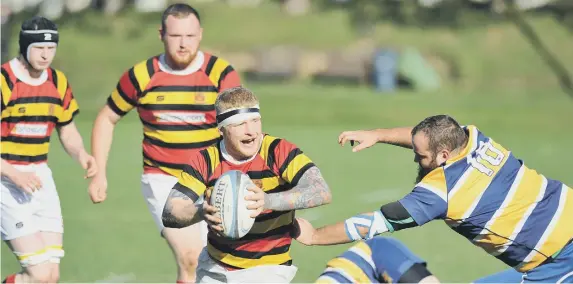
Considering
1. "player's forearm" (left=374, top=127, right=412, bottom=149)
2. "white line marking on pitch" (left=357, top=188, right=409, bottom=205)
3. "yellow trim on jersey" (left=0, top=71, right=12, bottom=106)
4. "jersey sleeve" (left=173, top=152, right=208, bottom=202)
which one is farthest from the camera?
"white line marking on pitch" (left=357, top=188, right=409, bottom=205)

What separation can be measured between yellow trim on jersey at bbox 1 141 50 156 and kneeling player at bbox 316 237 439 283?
3138 millimetres

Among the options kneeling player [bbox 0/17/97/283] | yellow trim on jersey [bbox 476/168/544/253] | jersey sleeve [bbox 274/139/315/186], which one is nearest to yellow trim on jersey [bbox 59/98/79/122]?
kneeling player [bbox 0/17/97/283]

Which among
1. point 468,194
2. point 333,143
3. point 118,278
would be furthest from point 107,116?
point 333,143

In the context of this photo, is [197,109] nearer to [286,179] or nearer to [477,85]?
[286,179]

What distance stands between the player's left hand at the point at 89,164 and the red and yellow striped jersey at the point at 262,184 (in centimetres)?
197

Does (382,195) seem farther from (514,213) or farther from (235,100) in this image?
(235,100)

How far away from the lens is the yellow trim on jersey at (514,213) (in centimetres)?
630

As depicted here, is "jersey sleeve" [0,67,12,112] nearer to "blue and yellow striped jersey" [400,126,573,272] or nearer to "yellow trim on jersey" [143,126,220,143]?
"yellow trim on jersey" [143,126,220,143]

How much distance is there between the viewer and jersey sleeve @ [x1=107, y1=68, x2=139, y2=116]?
336 inches

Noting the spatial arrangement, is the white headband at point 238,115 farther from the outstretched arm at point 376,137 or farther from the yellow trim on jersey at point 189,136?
the yellow trim on jersey at point 189,136

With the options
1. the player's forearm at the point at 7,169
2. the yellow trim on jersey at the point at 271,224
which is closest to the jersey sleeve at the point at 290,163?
the yellow trim on jersey at the point at 271,224

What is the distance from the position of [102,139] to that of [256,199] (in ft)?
9.82

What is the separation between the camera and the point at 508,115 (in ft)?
75.2

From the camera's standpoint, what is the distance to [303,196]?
6.05 metres
